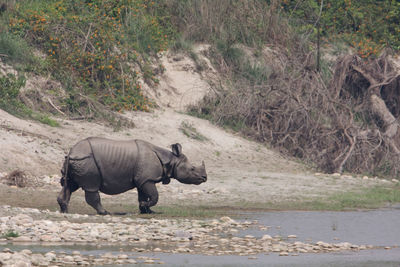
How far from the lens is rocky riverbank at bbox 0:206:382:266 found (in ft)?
32.4

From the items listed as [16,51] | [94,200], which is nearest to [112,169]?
[94,200]

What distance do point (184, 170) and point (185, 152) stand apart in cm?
633

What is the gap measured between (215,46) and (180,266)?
17.6 metres

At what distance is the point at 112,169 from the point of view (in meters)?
13.5

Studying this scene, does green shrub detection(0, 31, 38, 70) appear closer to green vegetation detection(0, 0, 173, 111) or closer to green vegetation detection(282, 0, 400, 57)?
green vegetation detection(0, 0, 173, 111)

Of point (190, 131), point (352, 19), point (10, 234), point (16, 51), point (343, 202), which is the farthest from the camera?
point (352, 19)

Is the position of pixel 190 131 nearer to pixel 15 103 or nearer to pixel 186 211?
pixel 15 103

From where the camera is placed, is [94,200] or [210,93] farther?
[210,93]

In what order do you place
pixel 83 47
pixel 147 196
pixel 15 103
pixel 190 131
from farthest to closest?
pixel 83 47 < pixel 190 131 < pixel 15 103 < pixel 147 196

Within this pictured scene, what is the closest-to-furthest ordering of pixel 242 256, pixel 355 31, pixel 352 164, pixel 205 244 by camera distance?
pixel 242 256
pixel 205 244
pixel 352 164
pixel 355 31

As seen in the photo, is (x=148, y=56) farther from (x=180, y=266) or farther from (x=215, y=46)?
(x=180, y=266)

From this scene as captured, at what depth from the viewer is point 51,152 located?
1786 centimetres

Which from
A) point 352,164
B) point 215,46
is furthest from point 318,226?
point 215,46

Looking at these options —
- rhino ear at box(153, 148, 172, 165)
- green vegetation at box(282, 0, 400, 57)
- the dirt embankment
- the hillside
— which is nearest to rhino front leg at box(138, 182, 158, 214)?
rhino ear at box(153, 148, 172, 165)
